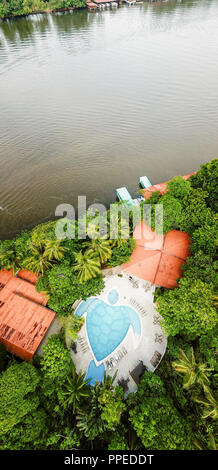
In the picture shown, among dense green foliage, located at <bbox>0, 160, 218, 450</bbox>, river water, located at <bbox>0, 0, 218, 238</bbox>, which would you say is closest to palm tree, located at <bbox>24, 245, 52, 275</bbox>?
dense green foliage, located at <bbox>0, 160, 218, 450</bbox>

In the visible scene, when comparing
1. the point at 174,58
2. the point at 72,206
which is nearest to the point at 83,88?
the point at 174,58

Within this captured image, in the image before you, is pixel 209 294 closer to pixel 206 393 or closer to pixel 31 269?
pixel 206 393

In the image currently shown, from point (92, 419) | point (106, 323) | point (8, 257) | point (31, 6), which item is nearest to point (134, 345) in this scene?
point (106, 323)

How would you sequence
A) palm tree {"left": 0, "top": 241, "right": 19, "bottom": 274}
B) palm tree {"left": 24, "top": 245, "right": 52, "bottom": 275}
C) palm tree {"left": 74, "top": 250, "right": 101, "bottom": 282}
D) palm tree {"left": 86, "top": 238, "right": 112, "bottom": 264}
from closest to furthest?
palm tree {"left": 74, "top": 250, "right": 101, "bottom": 282} → palm tree {"left": 24, "top": 245, "right": 52, "bottom": 275} → palm tree {"left": 86, "top": 238, "right": 112, "bottom": 264} → palm tree {"left": 0, "top": 241, "right": 19, "bottom": 274}

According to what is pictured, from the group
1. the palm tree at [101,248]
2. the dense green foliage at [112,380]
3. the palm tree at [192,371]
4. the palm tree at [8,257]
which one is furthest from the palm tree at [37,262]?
the palm tree at [192,371]

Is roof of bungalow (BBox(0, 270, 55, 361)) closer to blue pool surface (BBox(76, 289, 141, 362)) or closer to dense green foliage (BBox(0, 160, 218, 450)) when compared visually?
dense green foliage (BBox(0, 160, 218, 450))

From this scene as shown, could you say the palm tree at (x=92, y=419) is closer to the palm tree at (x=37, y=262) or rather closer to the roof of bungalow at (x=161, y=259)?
the roof of bungalow at (x=161, y=259)
